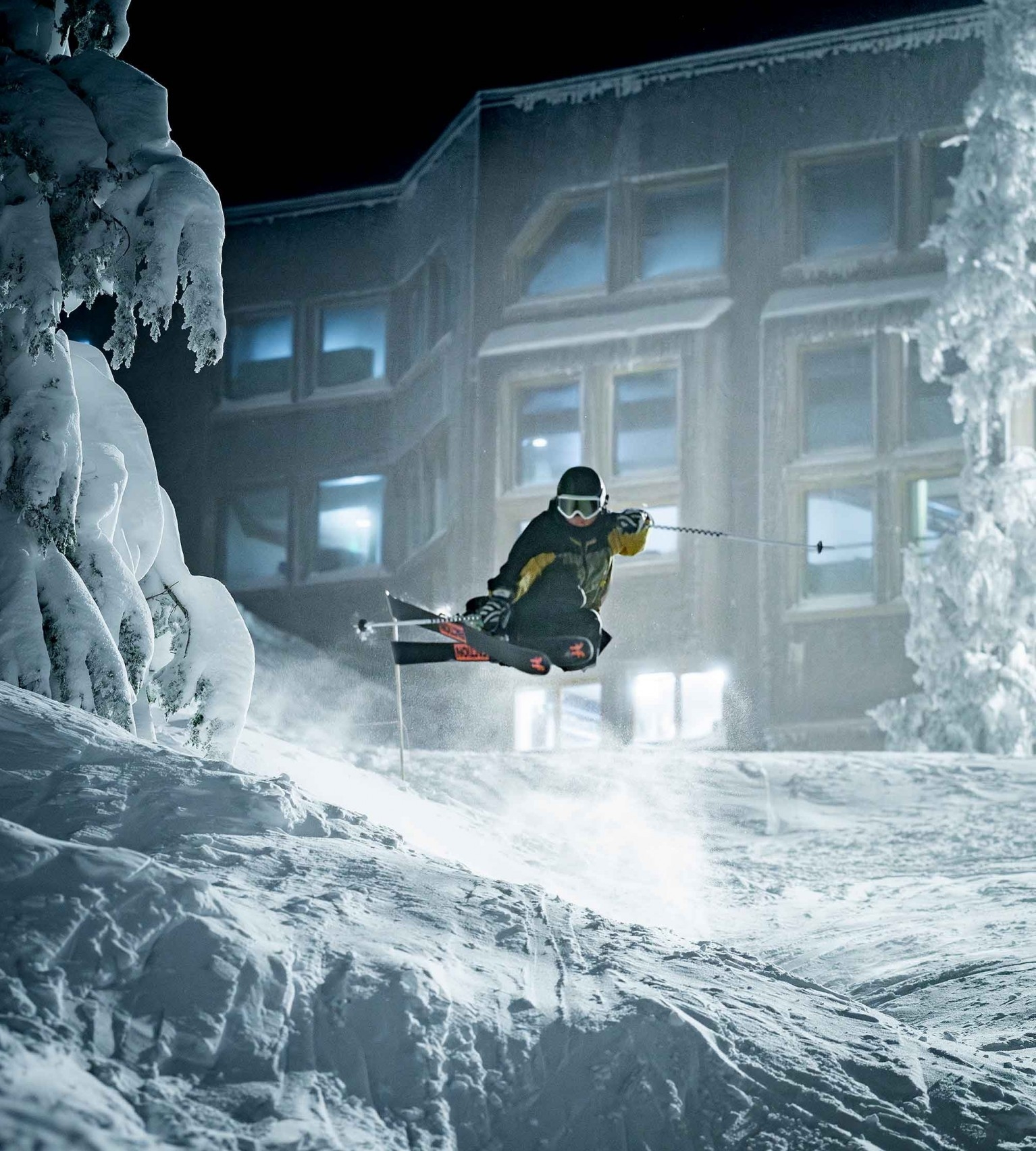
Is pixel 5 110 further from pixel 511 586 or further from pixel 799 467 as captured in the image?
pixel 799 467

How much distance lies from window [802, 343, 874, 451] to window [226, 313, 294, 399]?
976cm

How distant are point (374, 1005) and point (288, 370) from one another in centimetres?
2481

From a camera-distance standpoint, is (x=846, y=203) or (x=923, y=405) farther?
(x=846, y=203)

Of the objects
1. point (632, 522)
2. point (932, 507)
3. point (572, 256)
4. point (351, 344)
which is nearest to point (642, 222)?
point (572, 256)

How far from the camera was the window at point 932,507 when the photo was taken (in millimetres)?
23953

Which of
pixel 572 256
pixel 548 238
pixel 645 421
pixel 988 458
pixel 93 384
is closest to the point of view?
pixel 93 384

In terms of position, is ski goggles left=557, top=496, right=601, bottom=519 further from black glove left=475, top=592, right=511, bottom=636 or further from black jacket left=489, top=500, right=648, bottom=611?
black glove left=475, top=592, right=511, bottom=636

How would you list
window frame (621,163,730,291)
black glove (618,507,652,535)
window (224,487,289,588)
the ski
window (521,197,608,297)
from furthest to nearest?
window (224,487,289,588) < window (521,197,608,297) < window frame (621,163,730,291) < black glove (618,507,652,535) < the ski

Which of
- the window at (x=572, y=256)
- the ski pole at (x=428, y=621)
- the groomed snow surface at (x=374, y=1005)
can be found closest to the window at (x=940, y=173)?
the window at (x=572, y=256)

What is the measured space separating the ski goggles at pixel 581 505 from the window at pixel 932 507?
1333 centimetres

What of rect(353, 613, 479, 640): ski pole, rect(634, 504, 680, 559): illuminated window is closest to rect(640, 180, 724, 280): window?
rect(634, 504, 680, 559): illuminated window

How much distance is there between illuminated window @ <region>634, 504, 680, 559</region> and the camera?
24766 millimetres

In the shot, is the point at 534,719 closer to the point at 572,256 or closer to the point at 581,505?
the point at 572,256

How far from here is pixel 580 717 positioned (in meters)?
25.0
